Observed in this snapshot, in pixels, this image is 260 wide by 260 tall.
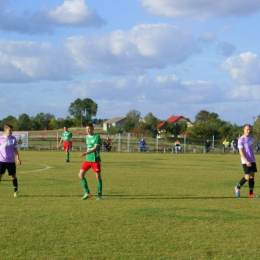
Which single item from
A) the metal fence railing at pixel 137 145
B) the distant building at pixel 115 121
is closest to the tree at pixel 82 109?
the distant building at pixel 115 121

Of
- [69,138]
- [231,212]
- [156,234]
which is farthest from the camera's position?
[69,138]

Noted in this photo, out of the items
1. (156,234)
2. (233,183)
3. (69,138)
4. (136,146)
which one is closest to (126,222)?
(156,234)

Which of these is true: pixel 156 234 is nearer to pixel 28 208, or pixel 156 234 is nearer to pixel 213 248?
pixel 213 248

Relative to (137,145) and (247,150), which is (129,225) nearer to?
(247,150)

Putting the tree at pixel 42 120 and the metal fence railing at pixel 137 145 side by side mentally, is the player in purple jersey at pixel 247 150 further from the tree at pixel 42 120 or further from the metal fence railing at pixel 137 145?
the tree at pixel 42 120

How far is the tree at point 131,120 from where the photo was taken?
120062 mm

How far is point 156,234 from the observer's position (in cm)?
869

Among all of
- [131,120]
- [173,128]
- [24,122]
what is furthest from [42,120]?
[173,128]

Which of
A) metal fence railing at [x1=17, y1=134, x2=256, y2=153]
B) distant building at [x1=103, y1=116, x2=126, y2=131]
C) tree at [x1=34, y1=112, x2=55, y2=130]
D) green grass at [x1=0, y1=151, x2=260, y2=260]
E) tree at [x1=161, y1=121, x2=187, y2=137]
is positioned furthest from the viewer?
distant building at [x1=103, y1=116, x2=126, y2=131]

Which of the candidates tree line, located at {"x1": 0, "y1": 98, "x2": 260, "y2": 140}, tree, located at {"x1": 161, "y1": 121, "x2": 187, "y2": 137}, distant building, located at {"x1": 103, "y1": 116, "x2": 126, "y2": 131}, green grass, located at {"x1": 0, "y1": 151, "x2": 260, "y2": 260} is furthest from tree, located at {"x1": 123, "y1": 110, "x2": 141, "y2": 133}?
green grass, located at {"x1": 0, "y1": 151, "x2": 260, "y2": 260}

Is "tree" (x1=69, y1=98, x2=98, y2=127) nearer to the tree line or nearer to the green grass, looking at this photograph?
the tree line

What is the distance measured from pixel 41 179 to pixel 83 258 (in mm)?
12420

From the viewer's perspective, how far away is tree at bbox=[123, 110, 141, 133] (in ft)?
394

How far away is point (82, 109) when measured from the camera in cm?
12812
